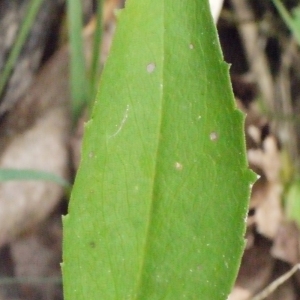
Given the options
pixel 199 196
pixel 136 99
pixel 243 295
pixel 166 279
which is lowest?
pixel 243 295

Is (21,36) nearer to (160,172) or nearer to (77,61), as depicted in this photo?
(77,61)

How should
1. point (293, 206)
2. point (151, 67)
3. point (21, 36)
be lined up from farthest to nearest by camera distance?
point (293, 206)
point (21, 36)
point (151, 67)

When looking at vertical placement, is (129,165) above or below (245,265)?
above

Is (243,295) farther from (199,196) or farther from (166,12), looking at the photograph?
(166,12)

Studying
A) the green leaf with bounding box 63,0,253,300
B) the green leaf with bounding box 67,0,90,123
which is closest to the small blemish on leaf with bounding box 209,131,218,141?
the green leaf with bounding box 63,0,253,300

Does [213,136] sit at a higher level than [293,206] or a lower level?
higher

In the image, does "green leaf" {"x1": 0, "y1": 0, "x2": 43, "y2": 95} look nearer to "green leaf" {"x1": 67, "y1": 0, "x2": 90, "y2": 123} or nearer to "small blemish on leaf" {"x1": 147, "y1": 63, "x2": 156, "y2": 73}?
"green leaf" {"x1": 67, "y1": 0, "x2": 90, "y2": 123}

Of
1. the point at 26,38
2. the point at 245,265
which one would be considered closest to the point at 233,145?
the point at 245,265

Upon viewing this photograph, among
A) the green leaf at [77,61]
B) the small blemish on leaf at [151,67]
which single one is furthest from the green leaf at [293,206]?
the small blemish on leaf at [151,67]

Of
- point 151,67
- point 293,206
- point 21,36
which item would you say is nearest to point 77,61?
point 21,36
